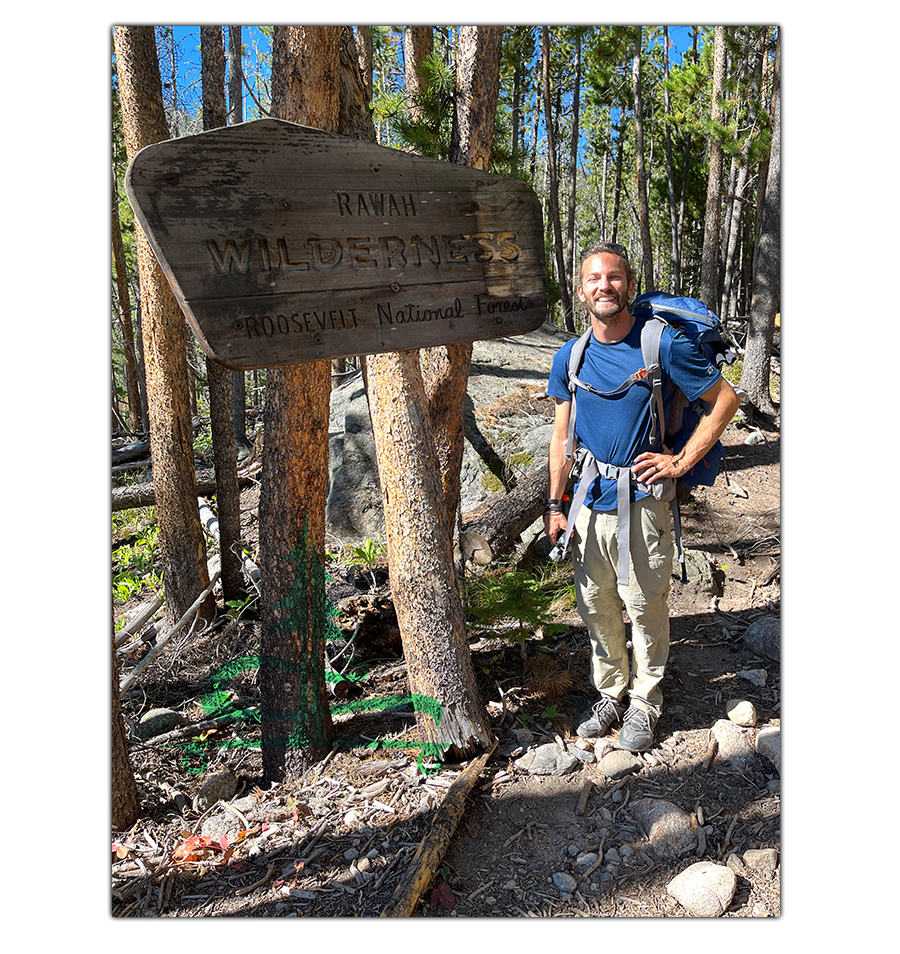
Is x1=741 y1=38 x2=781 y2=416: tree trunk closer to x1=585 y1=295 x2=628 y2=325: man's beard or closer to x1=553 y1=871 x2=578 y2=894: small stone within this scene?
x1=585 y1=295 x2=628 y2=325: man's beard

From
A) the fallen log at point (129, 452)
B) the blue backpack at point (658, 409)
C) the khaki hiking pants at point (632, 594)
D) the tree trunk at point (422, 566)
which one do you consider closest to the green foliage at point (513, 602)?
the khaki hiking pants at point (632, 594)

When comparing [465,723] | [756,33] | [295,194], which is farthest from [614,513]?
[756,33]

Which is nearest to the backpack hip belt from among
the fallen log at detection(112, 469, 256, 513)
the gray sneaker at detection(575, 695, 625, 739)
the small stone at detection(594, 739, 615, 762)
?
the gray sneaker at detection(575, 695, 625, 739)

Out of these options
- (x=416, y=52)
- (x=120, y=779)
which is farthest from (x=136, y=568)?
(x=416, y=52)

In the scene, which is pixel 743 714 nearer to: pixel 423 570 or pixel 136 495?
pixel 423 570

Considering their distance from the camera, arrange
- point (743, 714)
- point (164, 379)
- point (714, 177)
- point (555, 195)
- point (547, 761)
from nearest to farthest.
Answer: point (547, 761), point (743, 714), point (164, 379), point (714, 177), point (555, 195)

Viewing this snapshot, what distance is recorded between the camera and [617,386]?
3.03 metres

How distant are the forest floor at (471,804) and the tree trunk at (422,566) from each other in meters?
0.23

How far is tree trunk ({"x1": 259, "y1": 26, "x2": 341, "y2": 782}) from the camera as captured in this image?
3287 millimetres

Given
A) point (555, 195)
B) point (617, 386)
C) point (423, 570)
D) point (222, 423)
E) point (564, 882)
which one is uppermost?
point (555, 195)

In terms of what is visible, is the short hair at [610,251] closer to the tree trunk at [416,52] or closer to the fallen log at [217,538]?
the tree trunk at [416,52]

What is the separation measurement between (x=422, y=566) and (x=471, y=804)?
1.04 m

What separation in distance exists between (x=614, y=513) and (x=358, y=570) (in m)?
2.81

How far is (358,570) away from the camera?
5.52 m
